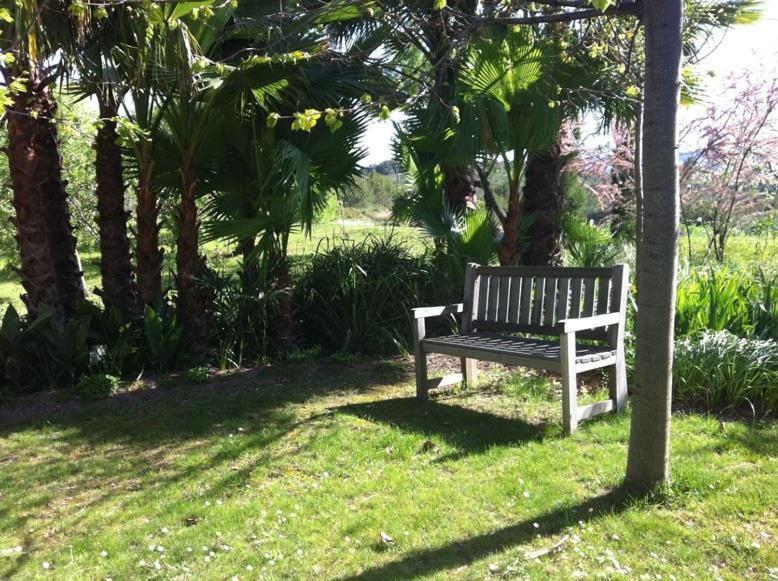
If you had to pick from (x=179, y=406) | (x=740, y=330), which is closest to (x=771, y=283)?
(x=740, y=330)

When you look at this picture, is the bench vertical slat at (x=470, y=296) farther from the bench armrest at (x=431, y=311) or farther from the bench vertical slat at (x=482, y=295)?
the bench armrest at (x=431, y=311)

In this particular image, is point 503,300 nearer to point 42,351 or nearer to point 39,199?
point 42,351

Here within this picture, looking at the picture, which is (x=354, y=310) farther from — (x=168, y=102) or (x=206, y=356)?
(x=168, y=102)

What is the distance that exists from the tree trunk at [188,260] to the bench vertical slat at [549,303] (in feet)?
11.2

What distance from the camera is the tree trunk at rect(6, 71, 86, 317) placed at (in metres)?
5.90

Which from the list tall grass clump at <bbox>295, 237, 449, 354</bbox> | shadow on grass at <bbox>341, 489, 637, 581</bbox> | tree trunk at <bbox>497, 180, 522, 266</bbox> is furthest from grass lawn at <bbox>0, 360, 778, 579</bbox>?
tree trunk at <bbox>497, 180, 522, 266</bbox>

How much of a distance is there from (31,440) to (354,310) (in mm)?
3480

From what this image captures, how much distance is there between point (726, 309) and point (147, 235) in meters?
5.39

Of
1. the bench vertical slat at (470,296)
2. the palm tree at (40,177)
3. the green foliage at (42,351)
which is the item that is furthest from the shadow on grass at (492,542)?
the palm tree at (40,177)

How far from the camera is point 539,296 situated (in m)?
5.44

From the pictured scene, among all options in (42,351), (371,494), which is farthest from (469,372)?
(42,351)

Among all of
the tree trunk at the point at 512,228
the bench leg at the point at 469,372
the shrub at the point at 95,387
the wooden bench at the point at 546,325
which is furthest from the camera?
the tree trunk at the point at 512,228

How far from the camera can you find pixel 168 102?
20.0 ft

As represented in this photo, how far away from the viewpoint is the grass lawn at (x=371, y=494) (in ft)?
9.51
